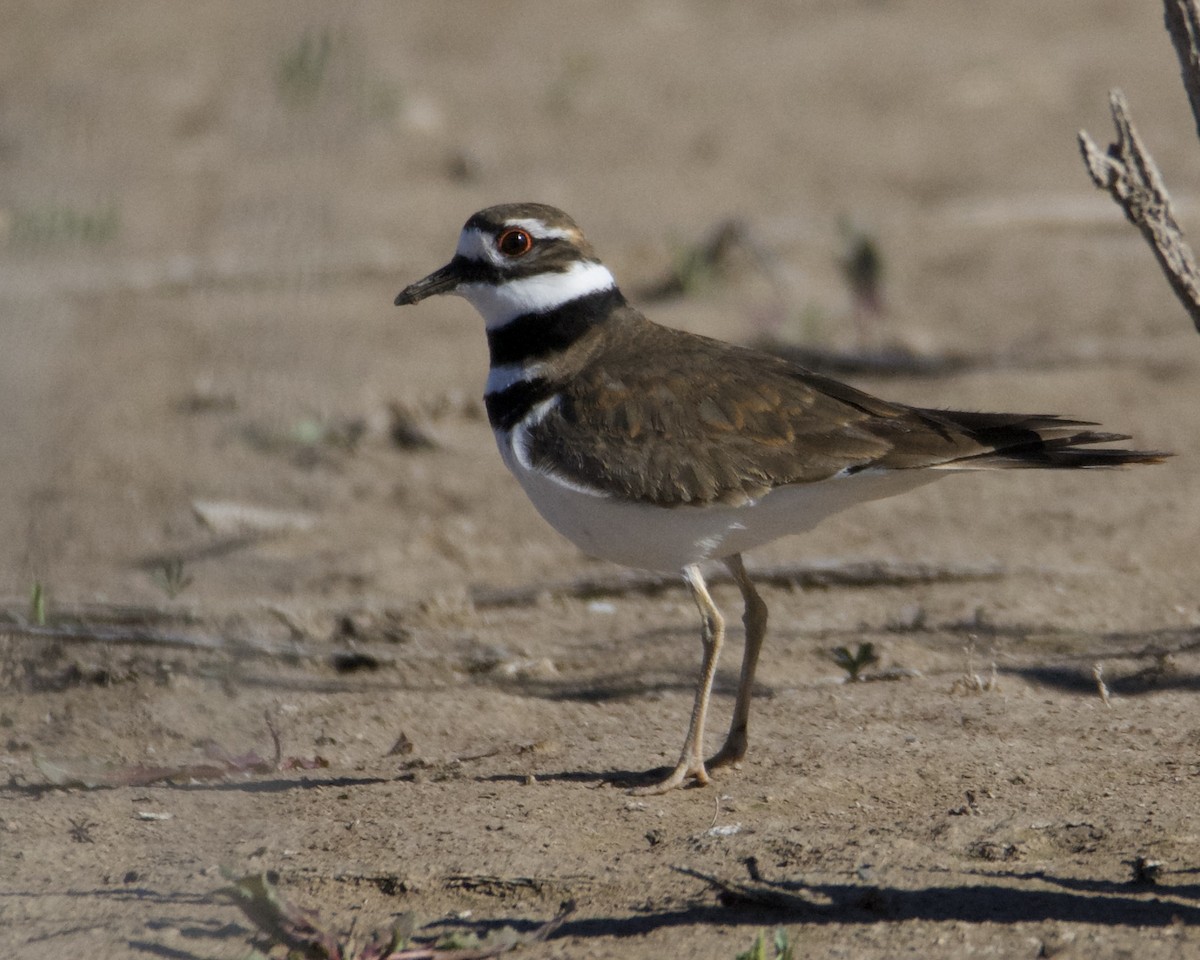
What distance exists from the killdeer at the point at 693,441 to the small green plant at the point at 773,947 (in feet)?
3.15

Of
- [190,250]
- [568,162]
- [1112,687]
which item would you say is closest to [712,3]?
[568,162]

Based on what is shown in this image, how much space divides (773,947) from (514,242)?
7.09ft

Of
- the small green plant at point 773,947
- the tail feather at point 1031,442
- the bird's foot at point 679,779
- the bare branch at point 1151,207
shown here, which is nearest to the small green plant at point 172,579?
the bird's foot at point 679,779

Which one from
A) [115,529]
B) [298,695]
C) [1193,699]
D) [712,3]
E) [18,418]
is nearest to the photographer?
[1193,699]

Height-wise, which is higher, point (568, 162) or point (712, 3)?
point (712, 3)

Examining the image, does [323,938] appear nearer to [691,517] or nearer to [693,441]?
[691,517]

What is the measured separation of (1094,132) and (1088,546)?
5.74 metres

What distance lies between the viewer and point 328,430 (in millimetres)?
7051

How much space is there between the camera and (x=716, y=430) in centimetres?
395

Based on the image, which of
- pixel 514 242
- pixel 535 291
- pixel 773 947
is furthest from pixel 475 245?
pixel 773 947

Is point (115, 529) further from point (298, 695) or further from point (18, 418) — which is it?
point (298, 695)

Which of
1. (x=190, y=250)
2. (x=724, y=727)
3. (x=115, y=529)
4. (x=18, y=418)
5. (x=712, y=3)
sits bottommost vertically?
(x=724, y=727)

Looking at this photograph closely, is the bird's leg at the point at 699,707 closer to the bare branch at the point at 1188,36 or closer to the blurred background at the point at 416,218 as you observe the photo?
the blurred background at the point at 416,218

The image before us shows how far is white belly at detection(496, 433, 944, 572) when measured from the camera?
387cm
